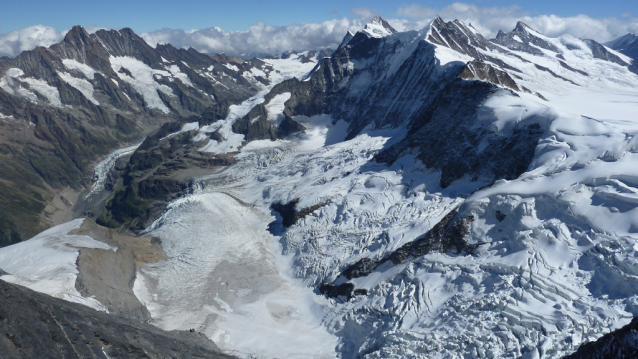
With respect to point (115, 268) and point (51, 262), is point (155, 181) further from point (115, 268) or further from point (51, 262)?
point (51, 262)

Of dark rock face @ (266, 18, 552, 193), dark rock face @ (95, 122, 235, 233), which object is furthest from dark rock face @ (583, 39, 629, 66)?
dark rock face @ (95, 122, 235, 233)

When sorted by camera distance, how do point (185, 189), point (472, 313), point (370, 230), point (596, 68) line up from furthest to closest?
point (596, 68) < point (185, 189) < point (370, 230) < point (472, 313)

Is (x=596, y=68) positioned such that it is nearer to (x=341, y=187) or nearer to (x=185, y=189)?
(x=341, y=187)

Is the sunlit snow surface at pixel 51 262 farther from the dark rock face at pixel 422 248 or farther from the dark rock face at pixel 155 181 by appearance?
the dark rock face at pixel 155 181

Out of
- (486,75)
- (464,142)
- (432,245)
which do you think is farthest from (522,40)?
(432,245)

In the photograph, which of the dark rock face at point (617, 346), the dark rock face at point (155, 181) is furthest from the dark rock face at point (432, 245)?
the dark rock face at point (155, 181)

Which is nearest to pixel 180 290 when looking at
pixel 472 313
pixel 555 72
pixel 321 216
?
pixel 321 216
